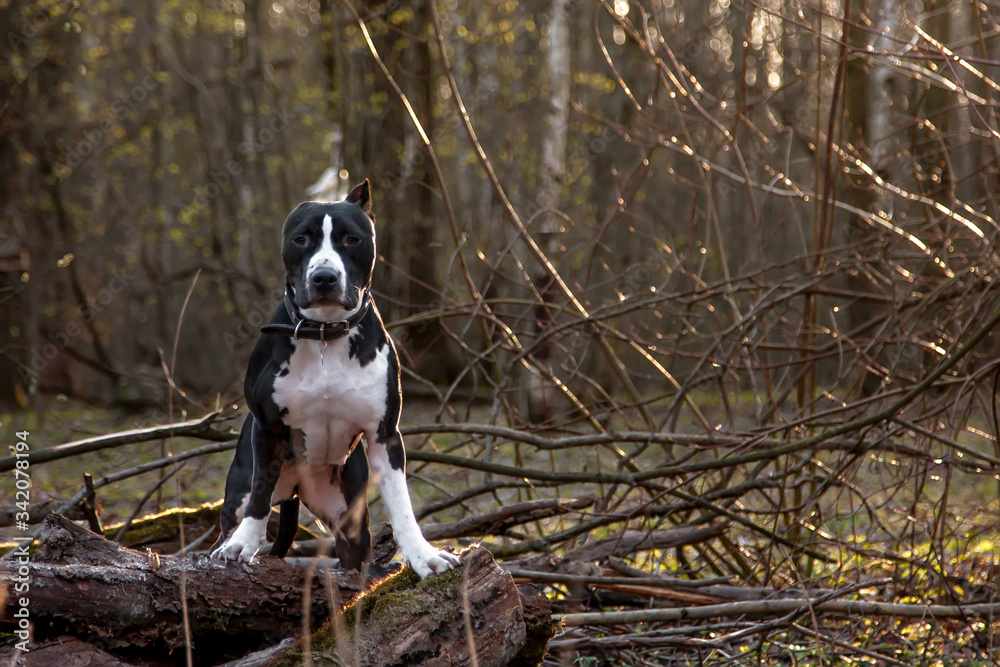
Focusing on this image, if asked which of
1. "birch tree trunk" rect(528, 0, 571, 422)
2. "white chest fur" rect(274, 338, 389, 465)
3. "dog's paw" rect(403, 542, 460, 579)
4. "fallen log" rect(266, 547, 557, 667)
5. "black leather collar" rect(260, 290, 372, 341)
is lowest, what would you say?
"fallen log" rect(266, 547, 557, 667)

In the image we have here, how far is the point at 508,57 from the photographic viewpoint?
62.4ft

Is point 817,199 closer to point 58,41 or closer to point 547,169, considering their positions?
point 547,169

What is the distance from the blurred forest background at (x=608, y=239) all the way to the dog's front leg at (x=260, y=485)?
4.85 feet

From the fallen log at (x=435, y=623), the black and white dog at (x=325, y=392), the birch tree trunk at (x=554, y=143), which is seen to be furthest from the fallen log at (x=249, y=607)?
the birch tree trunk at (x=554, y=143)

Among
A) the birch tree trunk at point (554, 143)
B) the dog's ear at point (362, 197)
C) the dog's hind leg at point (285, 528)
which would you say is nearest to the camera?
the dog's ear at point (362, 197)

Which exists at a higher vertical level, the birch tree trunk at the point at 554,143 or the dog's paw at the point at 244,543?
the birch tree trunk at the point at 554,143

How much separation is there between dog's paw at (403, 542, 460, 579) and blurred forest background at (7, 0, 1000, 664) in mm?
1544

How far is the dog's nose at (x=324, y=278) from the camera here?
107 inches

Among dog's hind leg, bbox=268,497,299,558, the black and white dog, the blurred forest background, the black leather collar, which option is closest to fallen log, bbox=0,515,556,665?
the black and white dog

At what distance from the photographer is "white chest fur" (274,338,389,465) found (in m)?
2.96

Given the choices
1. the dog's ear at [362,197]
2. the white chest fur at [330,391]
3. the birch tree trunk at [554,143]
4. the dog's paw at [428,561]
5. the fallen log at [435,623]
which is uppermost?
the birch tree trunk at [554,143]

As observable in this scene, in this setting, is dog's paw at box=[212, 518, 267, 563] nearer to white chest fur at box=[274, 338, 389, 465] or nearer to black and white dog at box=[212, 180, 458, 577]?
black and white dog at box=[212, 180, 458, 577]

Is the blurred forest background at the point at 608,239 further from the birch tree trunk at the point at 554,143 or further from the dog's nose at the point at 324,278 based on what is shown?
the dog's nose at the point at 324,278

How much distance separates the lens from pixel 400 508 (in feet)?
9.78
